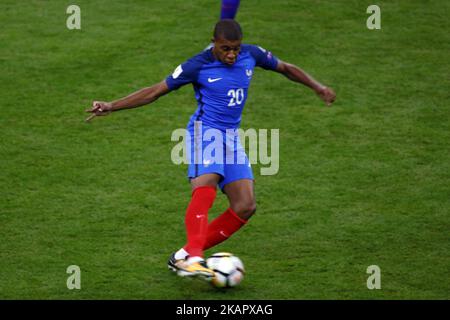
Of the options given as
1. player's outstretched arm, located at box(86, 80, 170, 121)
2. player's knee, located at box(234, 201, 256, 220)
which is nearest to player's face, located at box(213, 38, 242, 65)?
player's outstretched arm, located at box(86, 80, 170, 121)

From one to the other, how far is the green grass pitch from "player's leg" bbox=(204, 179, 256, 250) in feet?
1.37

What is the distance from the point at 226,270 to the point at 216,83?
5.21 ft

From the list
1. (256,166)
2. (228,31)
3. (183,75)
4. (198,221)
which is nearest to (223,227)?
(198,221)

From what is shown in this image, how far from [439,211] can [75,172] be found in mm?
3906

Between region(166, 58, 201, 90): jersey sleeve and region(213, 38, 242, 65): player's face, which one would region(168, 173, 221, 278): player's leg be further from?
region(213, 38, 242, 65): player's face

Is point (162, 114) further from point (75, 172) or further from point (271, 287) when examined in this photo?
point (271, 287)

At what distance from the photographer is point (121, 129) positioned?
11.8 meters

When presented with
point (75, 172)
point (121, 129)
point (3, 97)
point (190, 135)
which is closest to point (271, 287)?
point (190, 135)

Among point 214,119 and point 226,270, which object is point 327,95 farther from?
point 226,270

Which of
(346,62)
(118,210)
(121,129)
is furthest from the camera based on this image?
(346,62)

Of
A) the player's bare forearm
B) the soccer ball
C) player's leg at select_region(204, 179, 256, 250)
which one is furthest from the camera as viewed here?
player's leg at select_region(204, 179, 256, 250)

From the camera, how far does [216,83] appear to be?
8.37 meters

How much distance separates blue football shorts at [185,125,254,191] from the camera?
8.34m

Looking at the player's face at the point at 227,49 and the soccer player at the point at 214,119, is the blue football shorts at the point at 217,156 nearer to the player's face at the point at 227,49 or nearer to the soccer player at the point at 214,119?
the soccer player at the point at 214,119
